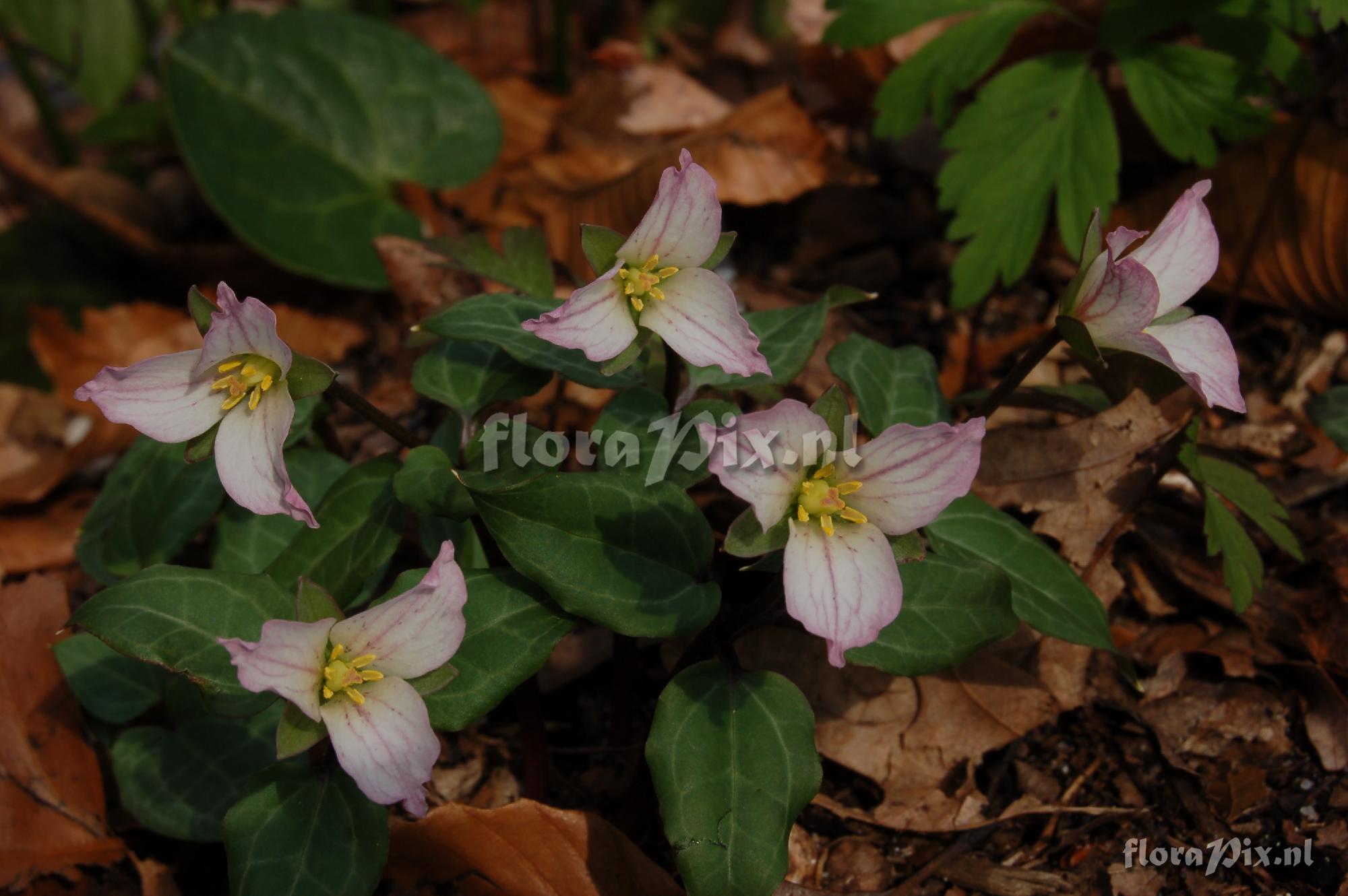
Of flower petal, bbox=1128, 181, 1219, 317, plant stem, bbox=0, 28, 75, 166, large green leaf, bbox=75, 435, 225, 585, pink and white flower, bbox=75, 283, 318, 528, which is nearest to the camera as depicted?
pink and white flower, bbox=75, 283, 318, 528

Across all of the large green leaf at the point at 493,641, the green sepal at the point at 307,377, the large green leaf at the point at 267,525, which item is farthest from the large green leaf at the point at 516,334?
the large green leaf at the point at 267,525

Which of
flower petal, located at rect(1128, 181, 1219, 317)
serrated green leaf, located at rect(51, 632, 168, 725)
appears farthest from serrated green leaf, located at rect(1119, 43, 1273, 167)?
serrated green leaf, located at rect(51, 632, 168, 725)

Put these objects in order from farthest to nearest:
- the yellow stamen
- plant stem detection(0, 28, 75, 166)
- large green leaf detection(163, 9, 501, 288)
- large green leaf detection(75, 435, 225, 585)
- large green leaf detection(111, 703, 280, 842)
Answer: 1. plant stem detection(0, 28, 75, 166)
2. large green leaf detection(163, 9, 501, 288)
3. large green leaf detection(75, 435, 225, 585)
4. large green leaf detection(111, 703, 280, 842)
5. the yellow stamen

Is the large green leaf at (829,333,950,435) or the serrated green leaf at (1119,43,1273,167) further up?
the serrated green leaf at (1119,43,1273,167)

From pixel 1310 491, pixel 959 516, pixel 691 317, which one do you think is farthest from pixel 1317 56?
Result: pixel 691 317

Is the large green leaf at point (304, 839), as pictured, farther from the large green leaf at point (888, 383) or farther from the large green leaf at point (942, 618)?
the large green leaf at point (888, 383)

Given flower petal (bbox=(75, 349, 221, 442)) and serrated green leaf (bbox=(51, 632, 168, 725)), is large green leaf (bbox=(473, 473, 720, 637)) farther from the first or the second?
serrated green leaf (bbox=(51, 632, 168, 725))

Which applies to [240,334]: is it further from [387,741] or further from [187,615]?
[387,741]
